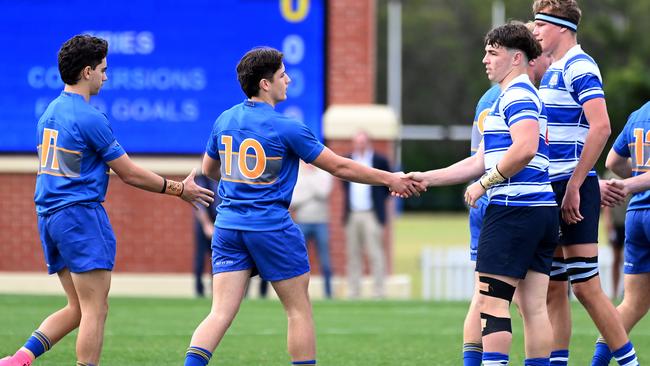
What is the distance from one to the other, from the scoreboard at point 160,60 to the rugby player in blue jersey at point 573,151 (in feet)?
33.8

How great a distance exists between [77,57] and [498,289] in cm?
278

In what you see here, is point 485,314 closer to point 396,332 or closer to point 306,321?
point 306,321

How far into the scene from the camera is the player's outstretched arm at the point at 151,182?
7.06m

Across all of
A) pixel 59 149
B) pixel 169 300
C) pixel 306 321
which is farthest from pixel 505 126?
pixel 169 300

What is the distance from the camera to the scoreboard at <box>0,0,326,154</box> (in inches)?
690

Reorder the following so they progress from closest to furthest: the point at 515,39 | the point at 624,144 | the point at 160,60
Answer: the point at 515,39
the point at 624,144
the point at 160,60

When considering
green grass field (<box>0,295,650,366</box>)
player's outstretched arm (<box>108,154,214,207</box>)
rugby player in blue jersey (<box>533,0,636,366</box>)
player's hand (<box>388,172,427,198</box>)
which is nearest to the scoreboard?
green grass field (<box>0,295,650,366</box>)

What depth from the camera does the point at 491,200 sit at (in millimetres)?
6715

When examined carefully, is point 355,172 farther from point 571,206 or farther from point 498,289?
point 571,206

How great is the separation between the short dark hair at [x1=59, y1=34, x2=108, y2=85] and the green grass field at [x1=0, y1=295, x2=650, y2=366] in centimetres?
256

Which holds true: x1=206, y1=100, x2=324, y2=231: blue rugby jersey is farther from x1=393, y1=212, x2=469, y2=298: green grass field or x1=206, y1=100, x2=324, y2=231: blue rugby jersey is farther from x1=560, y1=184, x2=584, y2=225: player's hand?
x1=393, y1=212, x2=469, y2=298: green grass field

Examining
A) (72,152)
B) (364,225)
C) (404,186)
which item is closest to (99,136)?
(72,152)

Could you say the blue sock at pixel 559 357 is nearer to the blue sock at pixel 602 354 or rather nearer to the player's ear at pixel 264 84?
the blue sock at pixel 602 354

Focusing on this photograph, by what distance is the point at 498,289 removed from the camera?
661 cm
